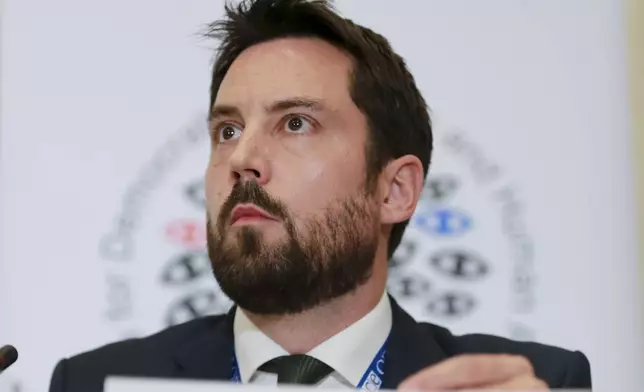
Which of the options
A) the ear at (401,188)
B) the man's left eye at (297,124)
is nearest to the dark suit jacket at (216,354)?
the ear at (401,188)

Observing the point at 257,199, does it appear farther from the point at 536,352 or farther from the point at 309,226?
the point at 536,352

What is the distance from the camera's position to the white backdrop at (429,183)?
0.94 metres

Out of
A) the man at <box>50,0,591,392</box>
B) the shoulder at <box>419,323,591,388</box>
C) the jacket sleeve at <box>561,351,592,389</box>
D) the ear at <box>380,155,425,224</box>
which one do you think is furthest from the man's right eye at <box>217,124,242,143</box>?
the jacket sleeve at <box>561,351,592,389</box>

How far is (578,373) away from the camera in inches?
36.1

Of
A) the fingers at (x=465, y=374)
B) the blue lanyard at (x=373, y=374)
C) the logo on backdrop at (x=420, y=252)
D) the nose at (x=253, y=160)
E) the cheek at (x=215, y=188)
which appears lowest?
the blue lanyard at (x=373, y=374)

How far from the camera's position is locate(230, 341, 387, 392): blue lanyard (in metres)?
0.87

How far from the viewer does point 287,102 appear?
0.89m

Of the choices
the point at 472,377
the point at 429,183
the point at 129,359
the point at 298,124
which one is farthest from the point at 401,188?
the point at 129,359

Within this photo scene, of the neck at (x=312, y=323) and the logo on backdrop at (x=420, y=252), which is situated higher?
the logo on backdrop at (x=420, y=252)

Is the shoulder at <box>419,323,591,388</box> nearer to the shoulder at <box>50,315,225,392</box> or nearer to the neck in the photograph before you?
the neck

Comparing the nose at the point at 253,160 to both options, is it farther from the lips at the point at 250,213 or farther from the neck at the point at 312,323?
the neck at the point at 312,323

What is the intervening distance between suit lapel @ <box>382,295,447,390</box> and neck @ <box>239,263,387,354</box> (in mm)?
44

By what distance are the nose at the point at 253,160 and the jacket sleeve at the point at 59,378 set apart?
0.31 metres

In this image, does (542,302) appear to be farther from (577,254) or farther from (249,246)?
(249,246)
